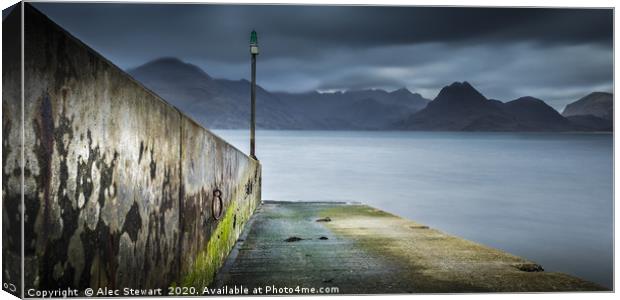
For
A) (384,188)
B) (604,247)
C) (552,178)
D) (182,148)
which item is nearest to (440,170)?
(552,178)

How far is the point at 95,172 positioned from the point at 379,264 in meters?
3.60

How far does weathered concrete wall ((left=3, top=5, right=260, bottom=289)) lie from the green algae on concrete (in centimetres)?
170

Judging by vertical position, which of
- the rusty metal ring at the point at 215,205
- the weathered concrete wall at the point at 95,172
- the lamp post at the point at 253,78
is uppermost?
the lamp post at the point at 253,78

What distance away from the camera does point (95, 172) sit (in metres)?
2.14

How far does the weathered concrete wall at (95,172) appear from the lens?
193 cm

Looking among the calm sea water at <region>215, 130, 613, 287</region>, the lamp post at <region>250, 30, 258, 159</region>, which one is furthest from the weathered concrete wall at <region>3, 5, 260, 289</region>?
the lamp post at <region>250, 30, 258, 159</region>

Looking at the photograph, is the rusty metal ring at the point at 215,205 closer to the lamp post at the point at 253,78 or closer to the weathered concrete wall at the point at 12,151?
the weathered concrete wall at the point at 12,151

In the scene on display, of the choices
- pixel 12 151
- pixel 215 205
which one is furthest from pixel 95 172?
pixel 215 205

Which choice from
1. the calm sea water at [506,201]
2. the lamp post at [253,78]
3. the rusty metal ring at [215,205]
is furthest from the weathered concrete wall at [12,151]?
the lamp post at [253,78]

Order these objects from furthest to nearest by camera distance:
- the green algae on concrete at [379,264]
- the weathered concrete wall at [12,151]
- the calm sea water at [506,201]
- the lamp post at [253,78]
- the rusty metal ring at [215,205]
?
the lamp post at [253,78] < the calm sea water at [506,201] < the green algae on concrete at [379,264] < the rusty metal ring at [215,205] < the weathered concrete wall at [12,151]

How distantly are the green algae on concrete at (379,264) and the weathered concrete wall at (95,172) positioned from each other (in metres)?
1.70

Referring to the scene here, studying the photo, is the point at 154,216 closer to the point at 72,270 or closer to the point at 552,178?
the point at 72,270

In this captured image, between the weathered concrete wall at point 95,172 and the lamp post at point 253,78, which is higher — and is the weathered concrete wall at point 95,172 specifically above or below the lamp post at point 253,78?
below

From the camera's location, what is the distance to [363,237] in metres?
6.87
